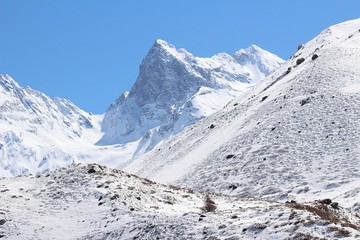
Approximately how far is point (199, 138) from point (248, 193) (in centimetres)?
2997

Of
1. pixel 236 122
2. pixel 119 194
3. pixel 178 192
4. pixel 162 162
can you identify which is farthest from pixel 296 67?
pixel 119 194

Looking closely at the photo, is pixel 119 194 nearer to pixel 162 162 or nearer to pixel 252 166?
pixel 252 166

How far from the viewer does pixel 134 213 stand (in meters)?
32.2

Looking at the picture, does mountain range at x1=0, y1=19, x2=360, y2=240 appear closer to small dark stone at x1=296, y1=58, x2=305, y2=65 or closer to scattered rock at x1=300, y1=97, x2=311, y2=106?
scattered rock at x1=300, y1=97, x2=311, y2=106

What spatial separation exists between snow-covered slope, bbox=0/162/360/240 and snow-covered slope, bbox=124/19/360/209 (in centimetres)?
1272

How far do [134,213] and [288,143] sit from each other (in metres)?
32.9

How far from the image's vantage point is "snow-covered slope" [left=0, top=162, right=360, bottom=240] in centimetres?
2647

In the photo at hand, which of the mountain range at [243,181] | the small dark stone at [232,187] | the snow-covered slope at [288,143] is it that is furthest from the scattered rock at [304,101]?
the small dark stone at [232,187]

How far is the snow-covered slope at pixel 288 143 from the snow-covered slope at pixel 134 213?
12722 mm

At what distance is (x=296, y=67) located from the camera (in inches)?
3720

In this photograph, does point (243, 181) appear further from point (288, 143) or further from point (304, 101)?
point (304, 101)

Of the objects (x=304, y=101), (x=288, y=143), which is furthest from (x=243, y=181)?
(x=304, y=101)

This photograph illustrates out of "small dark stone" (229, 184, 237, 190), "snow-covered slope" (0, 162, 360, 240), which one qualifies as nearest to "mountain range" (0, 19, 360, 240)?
"snow-covered slope" (0, 162, 360, 240)

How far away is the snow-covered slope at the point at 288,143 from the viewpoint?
5300 centimetres
